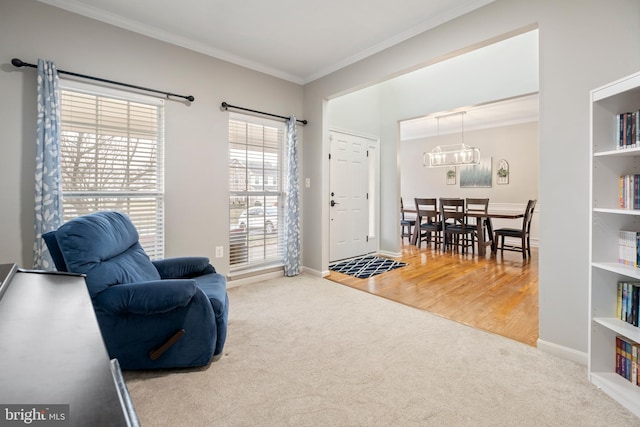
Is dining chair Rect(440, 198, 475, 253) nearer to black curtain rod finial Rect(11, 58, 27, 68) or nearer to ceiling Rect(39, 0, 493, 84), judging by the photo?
ceiling Rect(39, 0, 493, 84)

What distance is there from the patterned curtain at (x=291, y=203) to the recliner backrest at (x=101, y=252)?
80.2 inches

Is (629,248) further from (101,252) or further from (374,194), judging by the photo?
(374,194)

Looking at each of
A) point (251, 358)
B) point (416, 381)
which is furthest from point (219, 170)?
point (416, 381)

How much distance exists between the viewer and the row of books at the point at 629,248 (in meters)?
1.75

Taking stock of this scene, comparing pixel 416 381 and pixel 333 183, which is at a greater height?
pixel 333 183

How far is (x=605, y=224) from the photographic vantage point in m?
1.85

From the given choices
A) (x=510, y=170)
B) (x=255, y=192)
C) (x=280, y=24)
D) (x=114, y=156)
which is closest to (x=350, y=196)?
(x=255, y=192)

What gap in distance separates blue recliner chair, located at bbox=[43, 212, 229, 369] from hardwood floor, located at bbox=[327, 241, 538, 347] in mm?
2037

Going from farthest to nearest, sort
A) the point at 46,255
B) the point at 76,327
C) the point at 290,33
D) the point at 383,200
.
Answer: the point at 383,200
the point at 290,33
the point at 46,255
the point at 76,327

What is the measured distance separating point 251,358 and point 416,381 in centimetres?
106

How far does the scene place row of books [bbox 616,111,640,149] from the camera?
1703 mm

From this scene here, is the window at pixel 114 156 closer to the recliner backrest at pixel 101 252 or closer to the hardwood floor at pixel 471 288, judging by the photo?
the recliner backrest at pixel 101 252

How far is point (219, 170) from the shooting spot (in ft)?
11.7

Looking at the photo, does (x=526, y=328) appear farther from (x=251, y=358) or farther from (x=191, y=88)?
(x=191, y=88)
